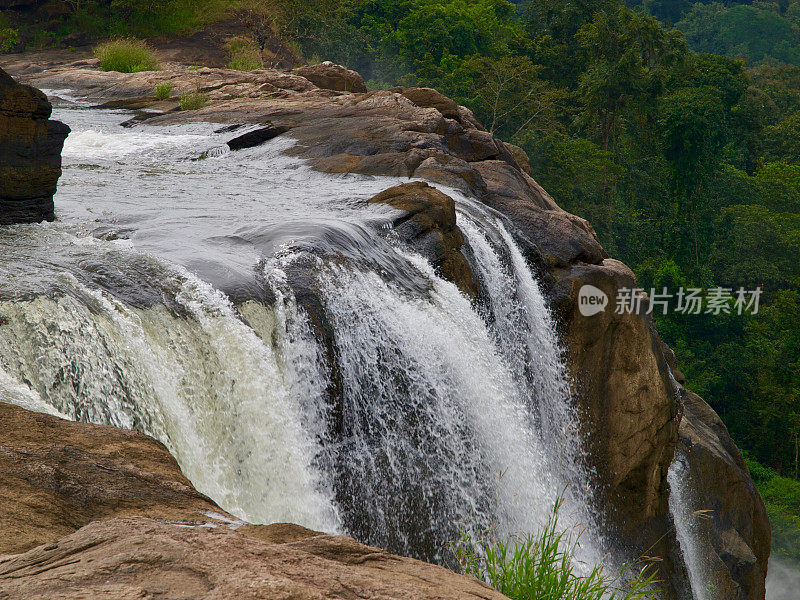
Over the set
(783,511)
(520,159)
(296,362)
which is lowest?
(783,511)

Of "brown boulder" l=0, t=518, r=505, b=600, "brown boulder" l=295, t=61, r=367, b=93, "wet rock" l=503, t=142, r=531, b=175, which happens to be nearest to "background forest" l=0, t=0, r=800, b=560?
"brown boulder" l=295, t=61, r=367, b=93

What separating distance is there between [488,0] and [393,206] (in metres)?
35.3

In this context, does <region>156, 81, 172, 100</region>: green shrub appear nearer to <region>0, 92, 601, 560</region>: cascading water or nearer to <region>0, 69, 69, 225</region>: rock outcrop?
<region>0, 92, 601, 560</region>: cascading water

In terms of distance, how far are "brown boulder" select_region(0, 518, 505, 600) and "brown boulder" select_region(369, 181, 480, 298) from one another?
5.49 metres

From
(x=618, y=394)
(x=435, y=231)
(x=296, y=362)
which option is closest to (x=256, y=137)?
(x=435, y=231)

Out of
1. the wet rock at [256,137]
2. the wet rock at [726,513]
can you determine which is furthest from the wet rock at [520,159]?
the wet rock at [726,513]

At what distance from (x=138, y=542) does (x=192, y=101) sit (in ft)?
45.2

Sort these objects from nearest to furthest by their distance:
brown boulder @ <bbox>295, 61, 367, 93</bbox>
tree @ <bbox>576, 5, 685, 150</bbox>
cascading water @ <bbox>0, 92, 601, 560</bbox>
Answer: cascading water @ <bbox>0, 92, 601, 560</bbox>, brown boulder @ <bbox>295, 61, 367, 93</bbox>, tree @ <bbox>576, 5, 685, 150</bbox>

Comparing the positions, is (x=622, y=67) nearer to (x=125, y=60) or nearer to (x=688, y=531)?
(x=125, y=60)

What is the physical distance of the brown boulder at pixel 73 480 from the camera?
2742 mm

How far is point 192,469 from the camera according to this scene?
4.42 metres

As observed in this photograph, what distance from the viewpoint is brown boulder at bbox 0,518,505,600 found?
1.99 m

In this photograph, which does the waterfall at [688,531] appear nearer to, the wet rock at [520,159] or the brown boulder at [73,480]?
the wet rock at [520,159]

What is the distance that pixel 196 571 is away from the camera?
207 centimetres
